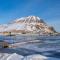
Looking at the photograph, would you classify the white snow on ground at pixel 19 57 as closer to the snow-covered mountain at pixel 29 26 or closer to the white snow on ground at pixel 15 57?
the white snow on ground at pixel 15 57

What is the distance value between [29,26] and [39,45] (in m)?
0.37

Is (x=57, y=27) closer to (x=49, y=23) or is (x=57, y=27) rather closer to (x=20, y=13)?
(x=49, y=23)

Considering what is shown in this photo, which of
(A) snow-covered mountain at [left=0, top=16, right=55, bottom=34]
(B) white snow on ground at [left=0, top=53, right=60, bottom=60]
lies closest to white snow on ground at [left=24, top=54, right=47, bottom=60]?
(B) white snow on ground at [left=0, top=53, right=60, bottom=60]

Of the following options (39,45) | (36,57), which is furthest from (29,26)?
(36,57)

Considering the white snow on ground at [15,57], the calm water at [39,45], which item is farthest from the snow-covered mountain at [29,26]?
the white snow on ground at [15,57]

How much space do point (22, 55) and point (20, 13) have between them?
0.74m

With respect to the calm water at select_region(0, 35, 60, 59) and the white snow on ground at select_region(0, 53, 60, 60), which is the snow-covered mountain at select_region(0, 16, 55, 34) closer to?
the calm water at select_region(0, 35, 60, 59)

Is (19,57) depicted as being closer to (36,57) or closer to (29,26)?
(36,57)

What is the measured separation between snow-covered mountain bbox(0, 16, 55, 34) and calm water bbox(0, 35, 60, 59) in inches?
4.2

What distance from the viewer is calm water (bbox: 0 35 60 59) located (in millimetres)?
2211

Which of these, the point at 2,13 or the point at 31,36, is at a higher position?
the point at 2,13

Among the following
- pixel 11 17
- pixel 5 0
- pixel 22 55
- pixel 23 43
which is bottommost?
pixel 22 55

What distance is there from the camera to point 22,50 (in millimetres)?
2301

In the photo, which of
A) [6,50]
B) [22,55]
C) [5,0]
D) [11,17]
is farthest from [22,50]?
[5,0]
